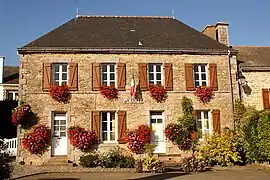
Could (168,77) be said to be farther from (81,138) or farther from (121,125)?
(81,138)

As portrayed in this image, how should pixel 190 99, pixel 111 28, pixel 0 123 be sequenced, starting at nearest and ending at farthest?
1. pixel 190 99
2. pixel 111 28
3. pixel 0 123

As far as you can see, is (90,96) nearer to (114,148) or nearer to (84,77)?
(84,77)

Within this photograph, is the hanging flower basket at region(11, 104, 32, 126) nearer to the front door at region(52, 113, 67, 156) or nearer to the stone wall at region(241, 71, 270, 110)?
the front door at region(52, 113, 67, 156)

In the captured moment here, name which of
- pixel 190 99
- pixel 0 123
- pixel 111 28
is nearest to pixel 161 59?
pixel 190 99

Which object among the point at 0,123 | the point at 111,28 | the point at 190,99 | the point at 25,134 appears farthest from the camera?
the point at 0,123

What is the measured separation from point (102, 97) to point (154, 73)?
2.62 metres

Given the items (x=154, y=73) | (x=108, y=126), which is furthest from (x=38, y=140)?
(x=154, y=73)

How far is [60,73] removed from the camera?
15.1 meters

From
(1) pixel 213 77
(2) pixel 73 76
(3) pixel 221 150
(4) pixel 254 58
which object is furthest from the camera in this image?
(4) pixel 254 58

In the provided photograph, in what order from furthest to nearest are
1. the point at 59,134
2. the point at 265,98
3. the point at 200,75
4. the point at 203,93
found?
the point at 265,98
the point at 200,75
the point at 203,93
the point at 59,134

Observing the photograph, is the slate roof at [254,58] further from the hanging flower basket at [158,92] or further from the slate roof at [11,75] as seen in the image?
the slate roof at [11,75]

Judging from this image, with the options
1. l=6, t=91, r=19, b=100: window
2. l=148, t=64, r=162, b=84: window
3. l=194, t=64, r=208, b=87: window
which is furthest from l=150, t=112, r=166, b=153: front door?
l=6, t=91, r=19, b=100: window

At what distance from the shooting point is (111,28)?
17.0m

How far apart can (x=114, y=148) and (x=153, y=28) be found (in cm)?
659
